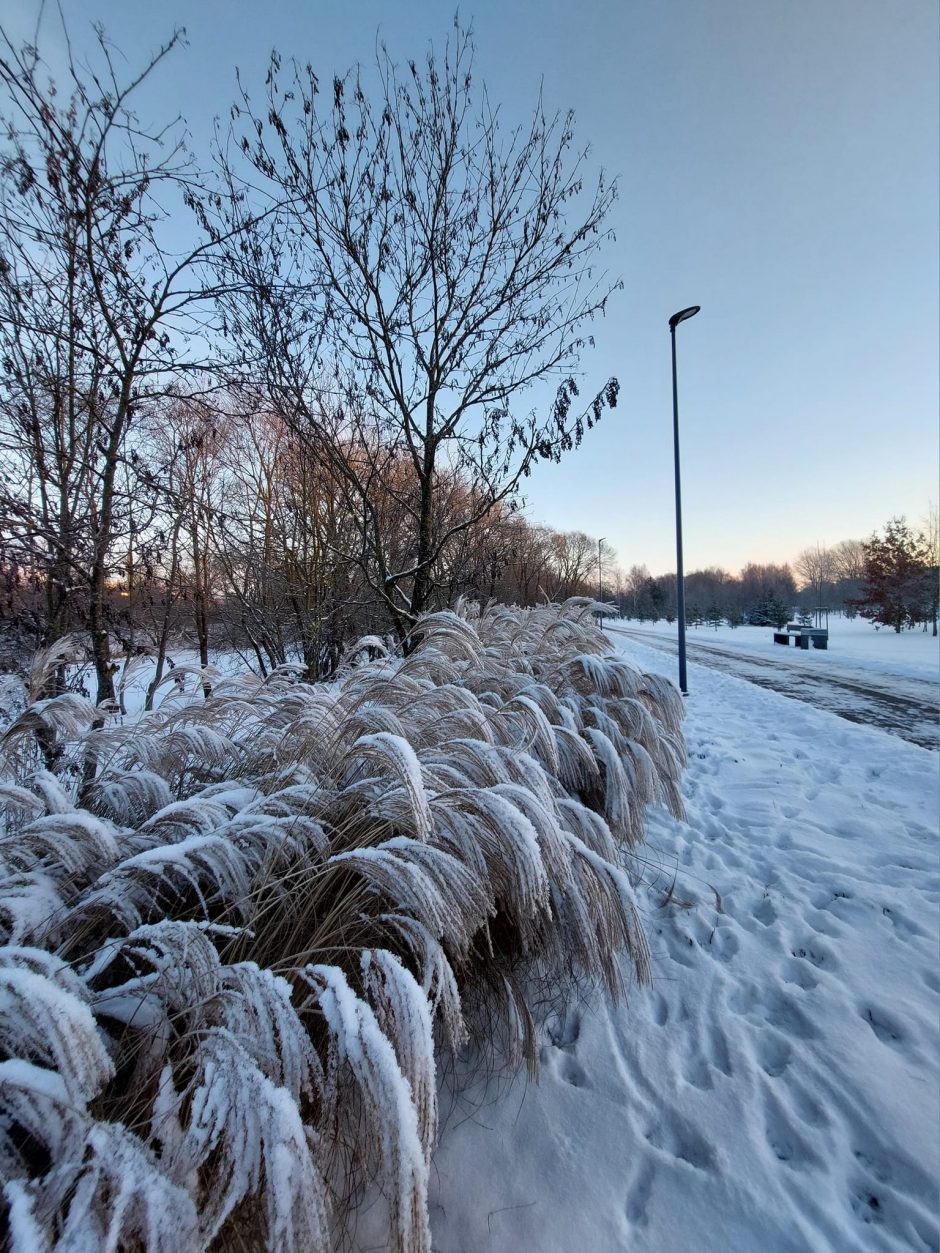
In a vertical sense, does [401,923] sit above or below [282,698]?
below

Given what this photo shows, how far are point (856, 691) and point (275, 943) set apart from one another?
1054cm

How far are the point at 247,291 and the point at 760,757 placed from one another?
5886 mm

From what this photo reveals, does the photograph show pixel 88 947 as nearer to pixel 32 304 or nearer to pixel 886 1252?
pixel 886 1252

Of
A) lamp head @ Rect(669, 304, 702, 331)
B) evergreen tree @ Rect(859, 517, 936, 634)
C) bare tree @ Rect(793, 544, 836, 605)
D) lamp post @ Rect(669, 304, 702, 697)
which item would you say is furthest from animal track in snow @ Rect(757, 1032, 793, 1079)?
bare tree @ Rect(793, 544, 836, 605)

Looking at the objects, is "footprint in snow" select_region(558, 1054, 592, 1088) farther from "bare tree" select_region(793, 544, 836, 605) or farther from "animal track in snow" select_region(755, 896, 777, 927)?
"bare tree" select_region(793, 544, 836, 605)

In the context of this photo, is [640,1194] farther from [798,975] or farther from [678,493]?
[678,493]

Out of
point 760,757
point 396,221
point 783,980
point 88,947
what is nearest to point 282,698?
point 88,947

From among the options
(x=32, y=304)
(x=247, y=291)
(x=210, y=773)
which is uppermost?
(x=247, y=291)

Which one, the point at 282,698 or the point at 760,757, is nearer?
the point at 282,698

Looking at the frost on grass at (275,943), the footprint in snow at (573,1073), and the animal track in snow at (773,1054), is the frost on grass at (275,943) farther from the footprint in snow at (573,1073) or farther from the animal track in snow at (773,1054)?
the animal track in snow at (773,1054)

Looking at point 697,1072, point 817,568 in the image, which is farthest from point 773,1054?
point 817,568

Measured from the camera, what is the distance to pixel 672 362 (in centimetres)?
866

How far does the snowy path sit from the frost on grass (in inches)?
9.0

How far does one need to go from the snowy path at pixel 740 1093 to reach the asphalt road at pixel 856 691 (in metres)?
4.17
